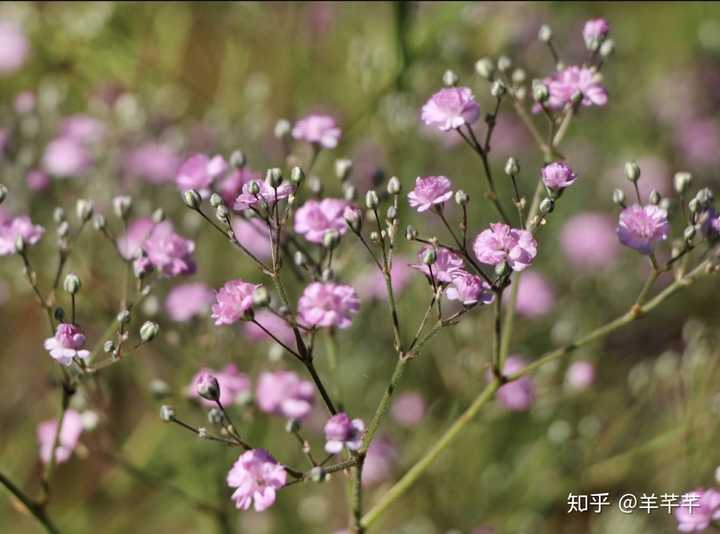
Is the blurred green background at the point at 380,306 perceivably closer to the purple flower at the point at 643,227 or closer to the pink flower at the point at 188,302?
the pink flower at the point at 188,302

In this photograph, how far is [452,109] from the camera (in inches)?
59.7

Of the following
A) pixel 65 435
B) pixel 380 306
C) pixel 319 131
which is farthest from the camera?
pixel 380 306

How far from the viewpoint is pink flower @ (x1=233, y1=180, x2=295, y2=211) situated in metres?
1.38

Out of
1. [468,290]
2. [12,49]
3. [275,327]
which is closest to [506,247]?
[468,290]

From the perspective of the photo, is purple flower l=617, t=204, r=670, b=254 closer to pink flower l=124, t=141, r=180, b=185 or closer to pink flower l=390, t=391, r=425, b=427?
pink flower l=390, t=391, r=425, b=427

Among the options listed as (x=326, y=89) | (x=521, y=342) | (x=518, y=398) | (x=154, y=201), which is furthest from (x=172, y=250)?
(x=326, y=89)

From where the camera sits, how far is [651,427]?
2.78 m

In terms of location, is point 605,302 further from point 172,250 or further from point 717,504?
point 172,250

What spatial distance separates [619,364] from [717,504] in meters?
1.81

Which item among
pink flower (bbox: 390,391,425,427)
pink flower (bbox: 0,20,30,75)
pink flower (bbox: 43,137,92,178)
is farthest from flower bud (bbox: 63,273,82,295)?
pink flower (bbox: 0,20,30,75)

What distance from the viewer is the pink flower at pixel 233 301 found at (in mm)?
1313

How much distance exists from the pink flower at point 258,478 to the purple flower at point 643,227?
0.66 meters

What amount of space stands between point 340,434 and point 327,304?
0.61 ft

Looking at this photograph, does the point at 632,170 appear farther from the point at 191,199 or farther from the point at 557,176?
the point at 191,199
